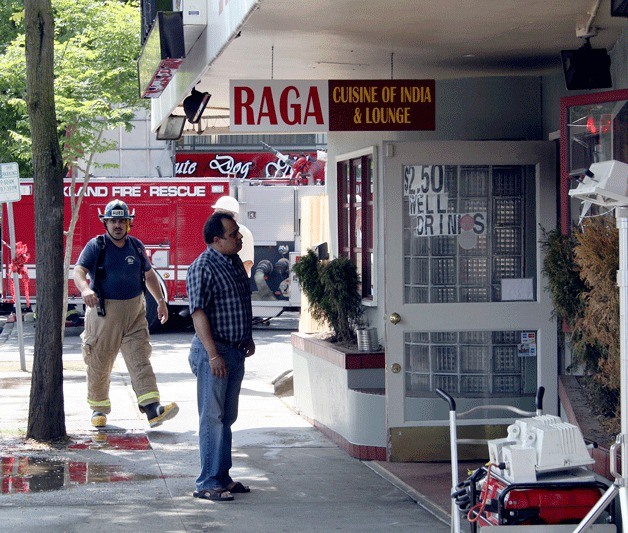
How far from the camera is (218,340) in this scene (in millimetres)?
7129

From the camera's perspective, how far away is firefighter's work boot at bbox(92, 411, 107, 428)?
31.5 feet

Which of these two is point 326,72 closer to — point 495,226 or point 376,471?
point 495,226

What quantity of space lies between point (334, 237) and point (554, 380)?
3.00m

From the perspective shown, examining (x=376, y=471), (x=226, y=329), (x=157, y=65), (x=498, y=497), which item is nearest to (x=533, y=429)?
(x=498, y=497)

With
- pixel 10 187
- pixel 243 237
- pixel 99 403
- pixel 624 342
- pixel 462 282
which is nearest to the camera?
pixel 624 342

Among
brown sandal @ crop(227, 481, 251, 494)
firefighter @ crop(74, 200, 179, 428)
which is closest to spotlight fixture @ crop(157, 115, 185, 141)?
firefighter @ crop(74, 200, 179, 428)

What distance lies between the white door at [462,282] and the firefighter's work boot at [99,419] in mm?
2644

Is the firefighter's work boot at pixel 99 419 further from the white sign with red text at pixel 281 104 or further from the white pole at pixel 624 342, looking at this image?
the white pole at pixel 624 342

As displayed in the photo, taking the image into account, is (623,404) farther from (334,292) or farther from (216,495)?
(334,292)

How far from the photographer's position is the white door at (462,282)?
8383 mm

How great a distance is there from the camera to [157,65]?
936 cm

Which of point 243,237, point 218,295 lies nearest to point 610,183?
point 218,295

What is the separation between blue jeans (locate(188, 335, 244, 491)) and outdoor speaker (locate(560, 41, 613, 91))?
2.79 metres

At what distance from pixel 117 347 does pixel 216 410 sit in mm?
2700
